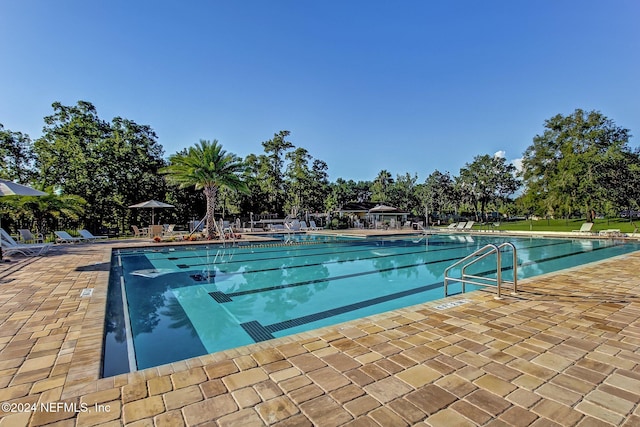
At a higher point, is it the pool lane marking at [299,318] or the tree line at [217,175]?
the tree line at [217,175]

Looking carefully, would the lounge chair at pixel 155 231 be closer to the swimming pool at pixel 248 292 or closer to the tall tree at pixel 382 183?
the swimming pool at pixel 248 292

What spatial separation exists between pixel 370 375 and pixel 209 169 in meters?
14.9

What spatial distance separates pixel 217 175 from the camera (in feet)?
52.4

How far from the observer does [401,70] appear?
17141mm

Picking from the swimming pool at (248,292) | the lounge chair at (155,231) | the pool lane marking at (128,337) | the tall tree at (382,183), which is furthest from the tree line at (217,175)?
the pool lane marking at (128,337)

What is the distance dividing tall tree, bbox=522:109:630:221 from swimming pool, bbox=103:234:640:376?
52.8 feet

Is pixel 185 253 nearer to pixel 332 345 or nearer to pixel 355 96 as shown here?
pixel 332 345

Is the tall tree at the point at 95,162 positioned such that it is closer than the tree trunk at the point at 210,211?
No

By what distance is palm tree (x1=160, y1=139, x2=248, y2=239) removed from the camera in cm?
1565

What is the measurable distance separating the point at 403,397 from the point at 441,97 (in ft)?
65.3

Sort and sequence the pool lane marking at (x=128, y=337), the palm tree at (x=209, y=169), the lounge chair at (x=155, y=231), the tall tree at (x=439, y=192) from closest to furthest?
1. the pool lane marking at (x=128, y=337)
2. the palm tree at (x=209, y=169)
3. the lounge chair at (x=155, y=231)
4. the tall tree at (x=439, y=192)

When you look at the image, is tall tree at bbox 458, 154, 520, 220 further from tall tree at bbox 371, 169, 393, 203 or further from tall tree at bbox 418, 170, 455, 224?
tall tree at bbox 371, 169, 393, 203

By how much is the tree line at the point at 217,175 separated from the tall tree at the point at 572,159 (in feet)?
0.30

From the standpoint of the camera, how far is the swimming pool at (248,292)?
420 centimetres
